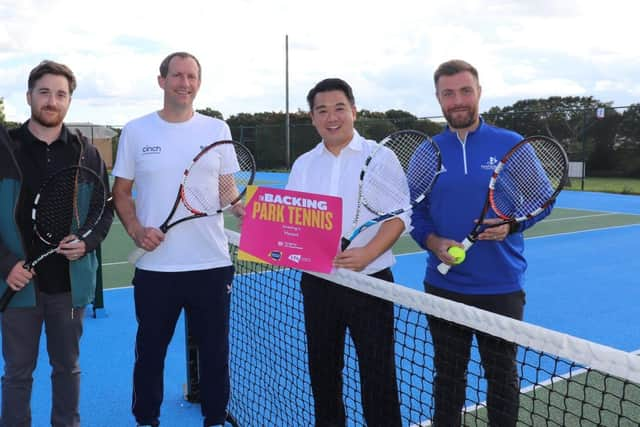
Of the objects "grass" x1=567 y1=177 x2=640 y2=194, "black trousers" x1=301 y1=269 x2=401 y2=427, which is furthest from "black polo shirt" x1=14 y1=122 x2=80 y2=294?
"grass" x1=567 y1=177 x2=640 y2=194

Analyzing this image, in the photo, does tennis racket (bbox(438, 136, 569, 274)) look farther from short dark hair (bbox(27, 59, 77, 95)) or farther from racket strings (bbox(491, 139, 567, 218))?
short dark hair (bbox(27, 59, 77, 95))

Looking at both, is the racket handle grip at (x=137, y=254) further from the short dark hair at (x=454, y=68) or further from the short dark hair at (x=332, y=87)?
the short dark hair at (x=454, y=68)

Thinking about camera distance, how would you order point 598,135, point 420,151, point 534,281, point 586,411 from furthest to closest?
point 598,135 → point 534,281 → point 586,411 → point 420,151

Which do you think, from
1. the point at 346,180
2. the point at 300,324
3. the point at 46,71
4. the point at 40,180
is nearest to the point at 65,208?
the point at 40,180

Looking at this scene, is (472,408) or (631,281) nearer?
(472,408)

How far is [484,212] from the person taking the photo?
254cm

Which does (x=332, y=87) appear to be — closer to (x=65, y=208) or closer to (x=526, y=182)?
(x=526, y=182)

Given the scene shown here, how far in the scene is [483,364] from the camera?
2.62 metres

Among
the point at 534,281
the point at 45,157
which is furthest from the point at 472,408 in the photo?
the point at 534,281

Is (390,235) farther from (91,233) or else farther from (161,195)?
(91,233)

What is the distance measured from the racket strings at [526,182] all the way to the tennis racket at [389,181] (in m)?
0.30

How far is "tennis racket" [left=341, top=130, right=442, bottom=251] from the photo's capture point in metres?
2.55

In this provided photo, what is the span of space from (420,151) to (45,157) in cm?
170

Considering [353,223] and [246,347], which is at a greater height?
[353,223]
